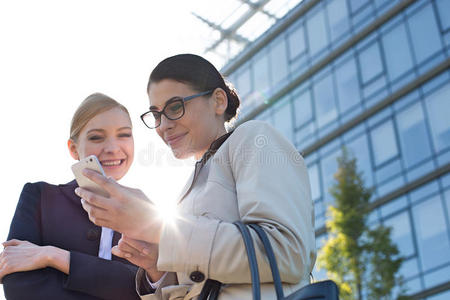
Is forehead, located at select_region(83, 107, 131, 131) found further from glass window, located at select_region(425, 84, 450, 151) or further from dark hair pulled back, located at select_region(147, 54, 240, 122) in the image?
glass window, located at select_region(425, 84, 450, 151)

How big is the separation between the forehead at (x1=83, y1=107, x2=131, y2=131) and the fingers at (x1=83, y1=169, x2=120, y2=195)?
954mm

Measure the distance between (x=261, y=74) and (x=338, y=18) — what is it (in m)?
4.01

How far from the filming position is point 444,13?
16.1 metres

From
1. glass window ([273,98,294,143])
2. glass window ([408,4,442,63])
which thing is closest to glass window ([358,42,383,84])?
glass window ([408,4,442,63])

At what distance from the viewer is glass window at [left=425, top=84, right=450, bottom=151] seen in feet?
50.1

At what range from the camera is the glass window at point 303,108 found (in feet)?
65.0

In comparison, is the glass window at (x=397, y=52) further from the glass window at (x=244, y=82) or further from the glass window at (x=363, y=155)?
the glass window at (x=244, y=82)

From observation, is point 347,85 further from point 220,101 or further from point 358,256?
point 220,101

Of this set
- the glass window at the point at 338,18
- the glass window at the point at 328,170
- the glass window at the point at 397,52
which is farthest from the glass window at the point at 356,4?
the glass window at the point at 328,170

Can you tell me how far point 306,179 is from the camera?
204 cm

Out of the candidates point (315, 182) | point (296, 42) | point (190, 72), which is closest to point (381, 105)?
point (315, 182)

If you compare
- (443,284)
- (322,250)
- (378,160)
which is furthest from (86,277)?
(378,160)

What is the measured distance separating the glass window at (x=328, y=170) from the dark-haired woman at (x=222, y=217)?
52.7ft

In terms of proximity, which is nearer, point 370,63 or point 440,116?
point 440,116
